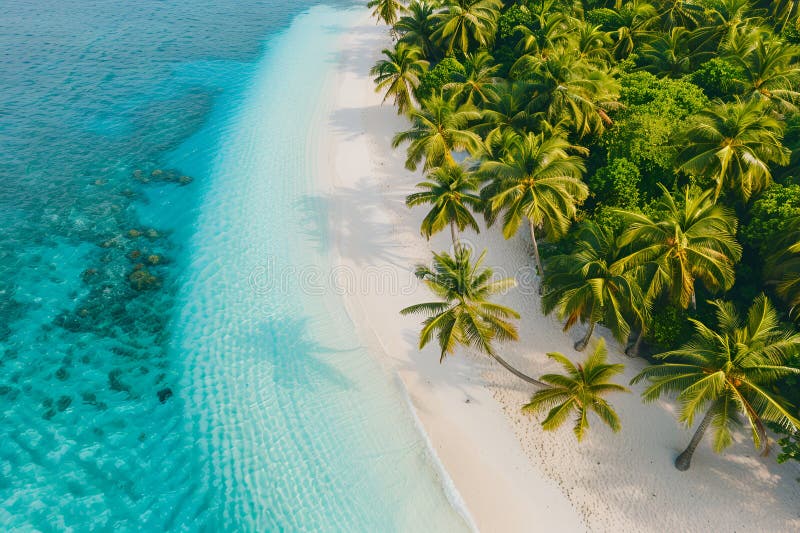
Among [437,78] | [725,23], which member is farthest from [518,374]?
[725,23]

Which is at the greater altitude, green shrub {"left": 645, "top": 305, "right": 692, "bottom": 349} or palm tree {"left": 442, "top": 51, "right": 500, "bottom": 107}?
palm tree {"left": 442, "top": 51, "right": 500, "bottom": 107}

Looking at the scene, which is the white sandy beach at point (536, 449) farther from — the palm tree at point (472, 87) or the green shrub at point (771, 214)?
the palm tree at point (472, 87)

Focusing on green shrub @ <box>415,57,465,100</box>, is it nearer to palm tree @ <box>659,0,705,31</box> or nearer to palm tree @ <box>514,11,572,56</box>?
palm tree @ <box>514,11,572,56</box>

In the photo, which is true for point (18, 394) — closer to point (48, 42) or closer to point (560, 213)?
point (560, 213)

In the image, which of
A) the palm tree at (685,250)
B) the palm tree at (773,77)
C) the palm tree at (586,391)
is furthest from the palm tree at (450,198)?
the palm tree at (773,77)

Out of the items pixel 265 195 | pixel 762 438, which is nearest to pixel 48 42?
pixel 265 195

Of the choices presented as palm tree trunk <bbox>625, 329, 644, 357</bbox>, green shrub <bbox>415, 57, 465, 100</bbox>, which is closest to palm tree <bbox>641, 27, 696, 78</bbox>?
green shrub <bbox>415, 57, 465, 100</bbox>
